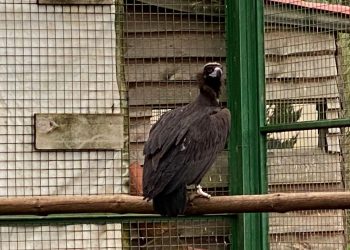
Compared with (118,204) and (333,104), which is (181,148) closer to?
(118,204)

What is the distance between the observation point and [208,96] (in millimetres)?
5219

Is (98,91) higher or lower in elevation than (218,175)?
higher

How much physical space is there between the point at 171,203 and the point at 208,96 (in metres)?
0.96

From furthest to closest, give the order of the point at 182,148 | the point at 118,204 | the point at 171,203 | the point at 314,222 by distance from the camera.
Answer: the point at 314,222
the point at 182,148
the point at 171,203
the point at 118,204

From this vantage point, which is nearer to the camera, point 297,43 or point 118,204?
point 118,204

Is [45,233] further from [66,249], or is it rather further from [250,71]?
[250,71]

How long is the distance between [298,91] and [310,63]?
182 millimetres

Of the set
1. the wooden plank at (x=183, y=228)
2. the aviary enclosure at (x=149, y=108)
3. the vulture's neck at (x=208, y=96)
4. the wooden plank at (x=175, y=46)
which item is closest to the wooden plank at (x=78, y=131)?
the aviary enclosure at (x=149, y=108)

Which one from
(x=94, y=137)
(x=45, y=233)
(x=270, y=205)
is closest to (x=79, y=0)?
(x=94, y=137)

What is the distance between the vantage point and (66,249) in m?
5.80

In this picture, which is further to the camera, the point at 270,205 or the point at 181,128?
the point at 181,128

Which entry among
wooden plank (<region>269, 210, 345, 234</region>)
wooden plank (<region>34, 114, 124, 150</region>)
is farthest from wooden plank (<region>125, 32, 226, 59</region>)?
wooden plank (<region>269, 210, 345, 234</region>)

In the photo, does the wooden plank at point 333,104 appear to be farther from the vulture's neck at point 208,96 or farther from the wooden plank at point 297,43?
the vulture's neck at point 208,96

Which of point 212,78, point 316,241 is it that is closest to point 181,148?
point 212,78
